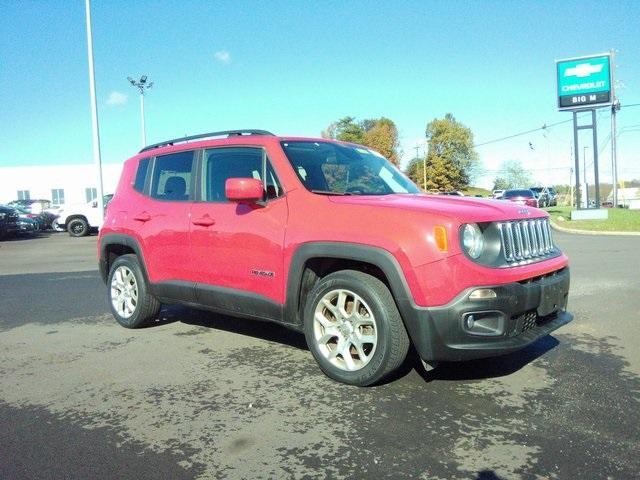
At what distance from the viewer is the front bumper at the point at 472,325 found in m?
3.41

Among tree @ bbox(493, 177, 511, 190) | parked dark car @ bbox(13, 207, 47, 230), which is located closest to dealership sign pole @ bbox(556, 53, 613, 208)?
parked dark car @ bbox(13, 207, 47, 230)

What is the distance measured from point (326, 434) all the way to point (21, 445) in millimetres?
1734

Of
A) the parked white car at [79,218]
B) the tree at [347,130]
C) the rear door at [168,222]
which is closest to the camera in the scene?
the rear door at [168,222]

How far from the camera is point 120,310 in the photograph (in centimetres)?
600

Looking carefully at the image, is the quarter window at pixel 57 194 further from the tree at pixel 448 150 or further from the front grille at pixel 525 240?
the front grille at pixel 525 240

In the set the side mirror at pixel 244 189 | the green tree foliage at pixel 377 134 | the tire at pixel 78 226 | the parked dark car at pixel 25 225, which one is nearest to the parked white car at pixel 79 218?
the tire at pixel 78 226

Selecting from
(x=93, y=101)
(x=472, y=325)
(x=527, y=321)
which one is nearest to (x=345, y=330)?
(x=472, y=325)

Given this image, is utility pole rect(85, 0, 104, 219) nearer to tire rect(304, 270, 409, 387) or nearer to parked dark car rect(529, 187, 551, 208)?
tire rect(304, 270, 409, 387)

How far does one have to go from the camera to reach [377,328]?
369cm

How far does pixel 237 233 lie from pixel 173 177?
4.27 feet

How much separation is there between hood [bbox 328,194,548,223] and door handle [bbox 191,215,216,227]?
1211 millimetres

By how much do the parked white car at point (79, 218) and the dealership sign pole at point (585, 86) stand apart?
21.3m

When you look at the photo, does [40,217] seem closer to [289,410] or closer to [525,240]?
[289,410]

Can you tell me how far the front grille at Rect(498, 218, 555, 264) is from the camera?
147 inches
